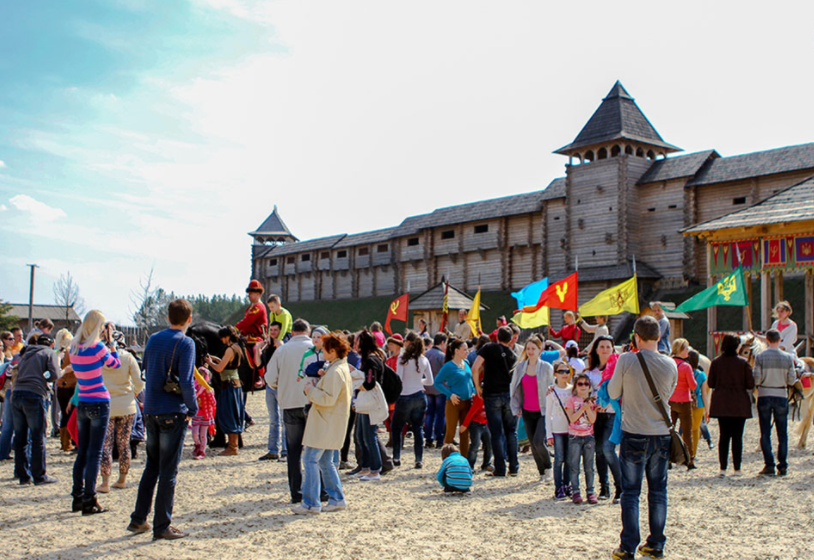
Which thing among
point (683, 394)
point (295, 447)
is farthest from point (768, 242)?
point (295, 447)

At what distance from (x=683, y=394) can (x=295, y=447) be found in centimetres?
559

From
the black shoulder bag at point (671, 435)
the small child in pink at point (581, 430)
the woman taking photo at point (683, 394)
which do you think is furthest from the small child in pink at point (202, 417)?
the black shoulder bag at point (671, 435)

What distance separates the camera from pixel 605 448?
25.7 feet

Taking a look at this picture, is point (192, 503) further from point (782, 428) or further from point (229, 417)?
point (782, 428)

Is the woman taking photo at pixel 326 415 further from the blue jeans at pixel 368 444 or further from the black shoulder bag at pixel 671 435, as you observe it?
the black shoulder bag at pixel 671 435

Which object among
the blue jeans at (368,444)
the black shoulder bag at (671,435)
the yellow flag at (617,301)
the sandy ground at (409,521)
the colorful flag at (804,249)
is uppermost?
the colorful flag at (804,249)

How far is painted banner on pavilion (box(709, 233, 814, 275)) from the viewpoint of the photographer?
19750 millimetres

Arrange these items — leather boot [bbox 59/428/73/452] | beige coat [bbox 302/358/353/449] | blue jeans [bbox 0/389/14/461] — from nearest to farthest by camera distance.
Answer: beige coat [bbox 302/358/353/449]
blue jeans [bbox 0/389/14/461]
leather boot [bbox 59/428/73/452]

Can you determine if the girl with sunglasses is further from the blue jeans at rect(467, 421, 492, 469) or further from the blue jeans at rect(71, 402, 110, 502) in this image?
the blue jeans at rect(71, 402, 110, 502)

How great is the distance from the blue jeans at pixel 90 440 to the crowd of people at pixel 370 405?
13 millimetres

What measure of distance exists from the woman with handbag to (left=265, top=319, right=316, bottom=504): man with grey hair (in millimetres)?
852

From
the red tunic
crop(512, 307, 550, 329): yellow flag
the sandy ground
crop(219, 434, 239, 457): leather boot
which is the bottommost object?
the sandy ground

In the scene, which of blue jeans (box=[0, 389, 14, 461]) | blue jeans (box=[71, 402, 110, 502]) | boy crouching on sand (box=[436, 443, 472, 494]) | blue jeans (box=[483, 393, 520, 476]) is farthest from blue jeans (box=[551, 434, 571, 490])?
blue jeans (box=[0, 389, 14, 461])

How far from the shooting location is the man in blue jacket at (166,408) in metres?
6.19
